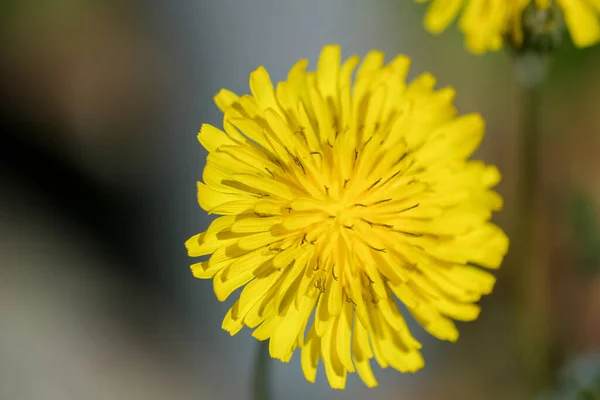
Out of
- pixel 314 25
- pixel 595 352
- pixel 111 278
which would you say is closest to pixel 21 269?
pixel 111 278

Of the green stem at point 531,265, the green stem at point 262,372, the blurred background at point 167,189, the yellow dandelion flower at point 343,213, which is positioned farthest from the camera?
the blurred background at point 167,189

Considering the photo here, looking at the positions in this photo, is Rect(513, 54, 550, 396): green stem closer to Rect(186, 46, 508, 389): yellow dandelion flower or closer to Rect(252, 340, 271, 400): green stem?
Rect(186, 46, 508, 389): yellow dandelion flower

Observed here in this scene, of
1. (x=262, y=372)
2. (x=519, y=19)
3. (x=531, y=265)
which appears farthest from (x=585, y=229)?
(x=262, y=372)

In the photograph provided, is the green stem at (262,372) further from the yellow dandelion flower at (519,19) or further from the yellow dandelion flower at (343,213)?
the yellow dandelion flower at (519,19)

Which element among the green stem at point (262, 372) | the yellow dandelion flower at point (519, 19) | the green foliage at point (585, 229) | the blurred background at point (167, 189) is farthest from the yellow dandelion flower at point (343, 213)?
the green foliage at point (585, 229)

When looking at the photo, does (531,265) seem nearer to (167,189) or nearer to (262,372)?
(262,372)

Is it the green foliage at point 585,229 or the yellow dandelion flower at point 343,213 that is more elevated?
the yellow dandelion flower at point 343,213
